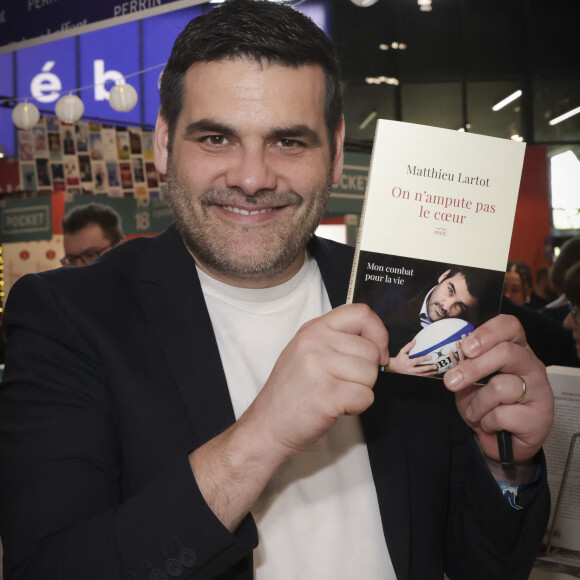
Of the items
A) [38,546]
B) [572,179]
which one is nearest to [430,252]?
[38,546]

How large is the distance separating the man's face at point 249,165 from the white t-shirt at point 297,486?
0.11 m

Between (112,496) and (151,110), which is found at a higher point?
(151,110)

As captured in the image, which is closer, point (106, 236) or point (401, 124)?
point (401, 124)

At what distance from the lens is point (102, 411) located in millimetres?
1097

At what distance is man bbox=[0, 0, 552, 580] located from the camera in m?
0.94

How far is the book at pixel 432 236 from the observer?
3.14 feet

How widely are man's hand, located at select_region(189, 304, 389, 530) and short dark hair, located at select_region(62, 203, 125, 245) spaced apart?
10.6 feet

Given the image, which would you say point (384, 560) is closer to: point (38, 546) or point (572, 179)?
point (38, 546)

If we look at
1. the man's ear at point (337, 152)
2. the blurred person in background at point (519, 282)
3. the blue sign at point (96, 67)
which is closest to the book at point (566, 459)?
the man's ear at point (337, 152)

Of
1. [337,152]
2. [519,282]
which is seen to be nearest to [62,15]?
[337,152]

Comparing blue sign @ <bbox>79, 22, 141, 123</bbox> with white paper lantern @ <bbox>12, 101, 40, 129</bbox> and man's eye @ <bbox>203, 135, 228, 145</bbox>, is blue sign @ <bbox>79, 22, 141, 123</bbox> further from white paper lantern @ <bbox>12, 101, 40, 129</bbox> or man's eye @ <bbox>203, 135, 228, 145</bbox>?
man's eye @ <bbox>203, 135, 228, 145</bbox>

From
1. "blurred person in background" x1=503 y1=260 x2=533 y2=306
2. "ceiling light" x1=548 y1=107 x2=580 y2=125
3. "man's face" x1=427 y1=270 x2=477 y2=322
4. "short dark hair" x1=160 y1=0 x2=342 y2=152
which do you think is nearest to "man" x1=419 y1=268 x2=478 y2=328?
"man's face" x1=427 y1=270 x2=477 y2=322

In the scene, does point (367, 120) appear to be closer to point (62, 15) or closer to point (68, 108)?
point (68, 108)

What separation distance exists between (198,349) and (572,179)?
1128cm
